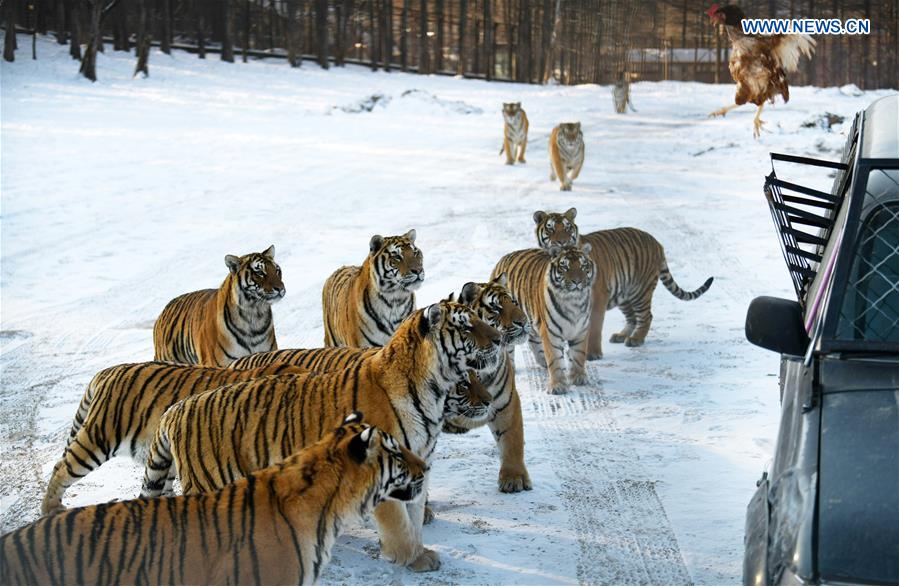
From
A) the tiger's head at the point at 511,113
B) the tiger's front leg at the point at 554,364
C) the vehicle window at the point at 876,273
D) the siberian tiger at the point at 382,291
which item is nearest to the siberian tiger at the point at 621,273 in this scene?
the tiger's front leg at the point at 554,364

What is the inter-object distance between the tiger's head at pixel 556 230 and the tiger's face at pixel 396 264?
2.36m

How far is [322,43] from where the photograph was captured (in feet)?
129

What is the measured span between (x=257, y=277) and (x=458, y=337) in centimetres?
230

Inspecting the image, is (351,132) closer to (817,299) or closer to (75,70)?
(75,70)

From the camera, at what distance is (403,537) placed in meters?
4.57

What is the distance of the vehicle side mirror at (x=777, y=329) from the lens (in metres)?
3.34

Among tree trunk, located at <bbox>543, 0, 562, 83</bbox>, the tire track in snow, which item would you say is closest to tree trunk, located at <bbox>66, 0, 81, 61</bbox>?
tree trunk, located at <bbox>543, 0, 562, 83</bbox>

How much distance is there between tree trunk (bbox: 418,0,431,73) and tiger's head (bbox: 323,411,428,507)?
4048cm

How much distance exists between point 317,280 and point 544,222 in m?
2.55

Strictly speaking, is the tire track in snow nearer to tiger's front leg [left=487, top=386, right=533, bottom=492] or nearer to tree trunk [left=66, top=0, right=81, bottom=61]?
tiger's front leg [left=487, top=386, right=533, bottom=492]

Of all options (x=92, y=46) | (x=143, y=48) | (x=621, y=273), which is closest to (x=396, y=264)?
(x=621, y=273)

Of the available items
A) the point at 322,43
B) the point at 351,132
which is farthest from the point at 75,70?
the point at 322,43

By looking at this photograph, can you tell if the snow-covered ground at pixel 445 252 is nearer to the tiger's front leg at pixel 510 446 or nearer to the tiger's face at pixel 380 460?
the tiger's front leg at pixel 510 446

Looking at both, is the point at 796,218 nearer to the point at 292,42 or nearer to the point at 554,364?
the point at 554,364
